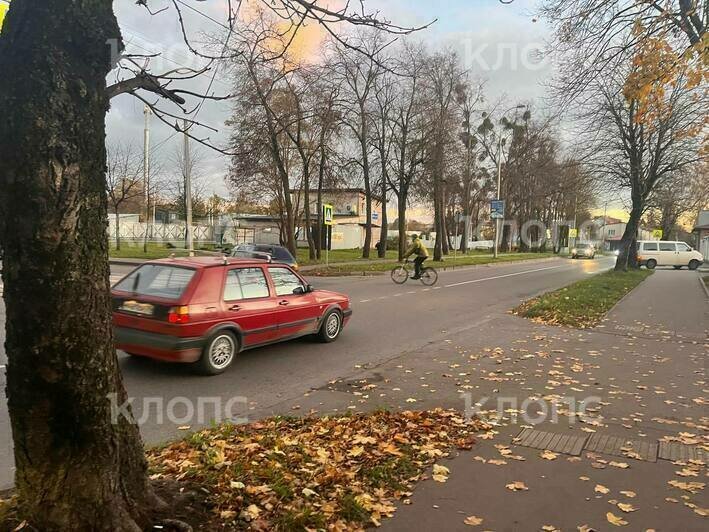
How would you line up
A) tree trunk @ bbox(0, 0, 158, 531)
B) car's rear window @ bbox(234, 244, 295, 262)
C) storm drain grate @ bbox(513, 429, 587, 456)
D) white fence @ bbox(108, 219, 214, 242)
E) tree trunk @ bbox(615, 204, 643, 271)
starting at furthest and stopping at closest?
white fence @ bbox(108, 219, 214, 242)
tree trunk @ bbox(615, 204, 643, 271)
car's rear window @ bbox(234, 244, 295, 262)
storm drain grate @ bbox(513, 429, 587, 456)
tree trunk @ bbox(0, 0, 158, 531)

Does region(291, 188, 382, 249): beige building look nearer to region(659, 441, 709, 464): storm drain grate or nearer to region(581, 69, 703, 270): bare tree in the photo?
region(581, 69, 703, 270): bare tree

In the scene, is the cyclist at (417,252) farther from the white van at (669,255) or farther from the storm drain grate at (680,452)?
the white van at (669,255)

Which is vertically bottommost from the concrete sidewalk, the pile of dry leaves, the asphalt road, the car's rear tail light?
the asphalt road

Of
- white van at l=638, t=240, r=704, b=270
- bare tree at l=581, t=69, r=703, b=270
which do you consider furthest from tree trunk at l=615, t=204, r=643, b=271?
white van at l=638, t=240, r=704, b=270

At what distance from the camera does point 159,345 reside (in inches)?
257

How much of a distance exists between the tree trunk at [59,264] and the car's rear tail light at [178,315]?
13.1 feet

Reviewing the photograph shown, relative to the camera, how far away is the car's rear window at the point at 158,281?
6855 millimetres

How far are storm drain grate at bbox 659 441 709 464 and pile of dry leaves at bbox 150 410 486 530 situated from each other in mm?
1526

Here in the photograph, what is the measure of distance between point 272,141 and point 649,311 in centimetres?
1614

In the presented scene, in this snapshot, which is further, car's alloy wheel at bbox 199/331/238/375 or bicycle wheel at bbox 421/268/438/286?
bicycle wheel at bbox 421/268/438/286

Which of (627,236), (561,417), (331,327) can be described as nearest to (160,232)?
(627,236)

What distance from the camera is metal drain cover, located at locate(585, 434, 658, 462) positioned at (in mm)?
4266

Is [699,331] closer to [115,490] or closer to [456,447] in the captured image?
[456,447]

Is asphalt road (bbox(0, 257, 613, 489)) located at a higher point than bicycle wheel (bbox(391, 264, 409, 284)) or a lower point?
lower
